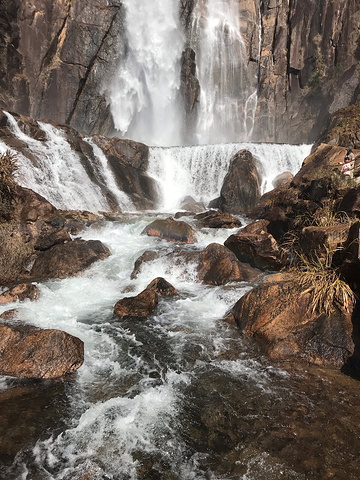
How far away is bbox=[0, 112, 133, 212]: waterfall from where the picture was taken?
16703 mm

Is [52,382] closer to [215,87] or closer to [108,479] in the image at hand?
[108,479]

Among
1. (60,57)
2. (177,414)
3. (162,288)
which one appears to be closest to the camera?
(177,414)

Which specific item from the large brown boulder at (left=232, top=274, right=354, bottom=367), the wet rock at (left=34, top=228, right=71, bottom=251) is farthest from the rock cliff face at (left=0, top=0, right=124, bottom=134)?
the large brown boulder at (left=232, top=274, right=354, bottom=367)

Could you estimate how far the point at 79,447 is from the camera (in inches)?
142

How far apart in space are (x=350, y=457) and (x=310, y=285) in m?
3.04

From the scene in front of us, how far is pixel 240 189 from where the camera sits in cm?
1961

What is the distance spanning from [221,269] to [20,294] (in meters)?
5.71

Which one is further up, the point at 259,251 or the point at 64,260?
the point at 259,251

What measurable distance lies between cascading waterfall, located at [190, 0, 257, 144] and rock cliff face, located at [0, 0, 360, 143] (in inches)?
39.6

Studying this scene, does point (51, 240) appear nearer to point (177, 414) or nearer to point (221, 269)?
point (221, 269)

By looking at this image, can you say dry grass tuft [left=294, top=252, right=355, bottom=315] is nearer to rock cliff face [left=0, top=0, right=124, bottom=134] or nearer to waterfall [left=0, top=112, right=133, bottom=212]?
waterfall [left=0, top=112, right=133, bottom=212]

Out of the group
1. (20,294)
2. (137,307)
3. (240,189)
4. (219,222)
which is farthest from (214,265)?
(240,189)

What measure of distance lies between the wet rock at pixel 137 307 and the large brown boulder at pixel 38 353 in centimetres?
198

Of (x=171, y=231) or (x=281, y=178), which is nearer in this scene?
(x=171, y=231)
